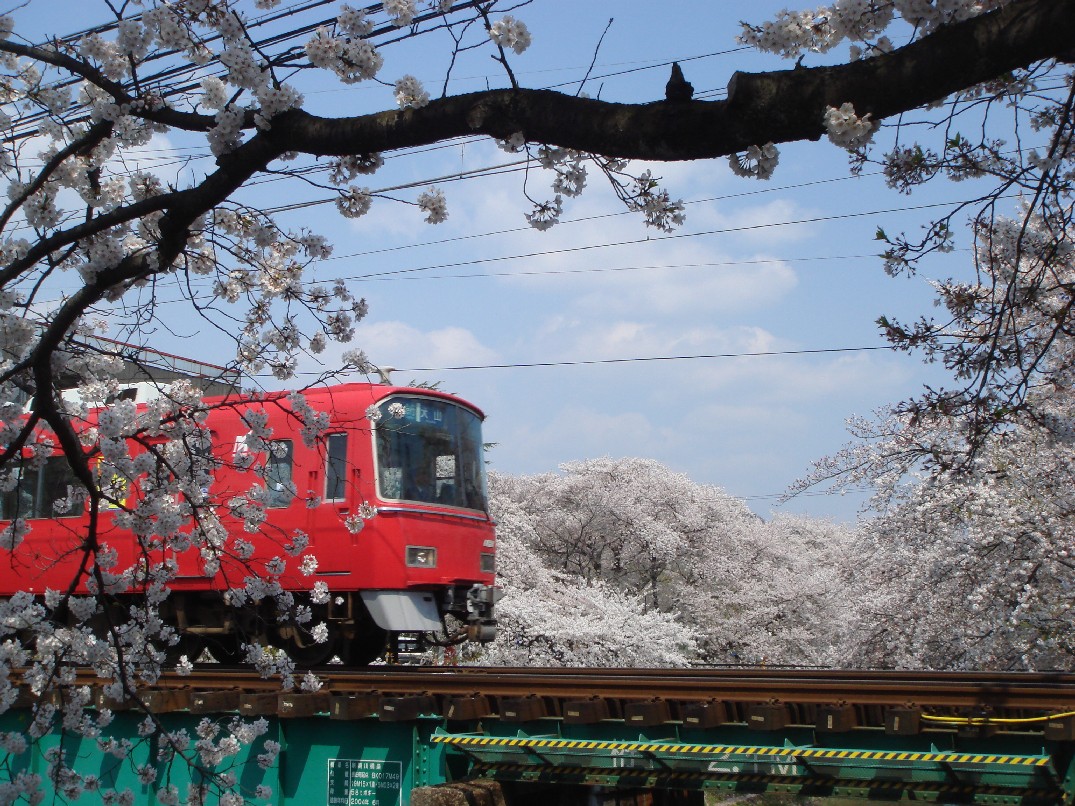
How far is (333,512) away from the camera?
9.14 m

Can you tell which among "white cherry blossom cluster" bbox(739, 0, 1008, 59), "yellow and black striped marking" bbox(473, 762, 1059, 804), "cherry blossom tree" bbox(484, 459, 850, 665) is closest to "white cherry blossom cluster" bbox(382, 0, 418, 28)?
"white cherry blossom cluster" bbox(739, 0, 1008, 59)

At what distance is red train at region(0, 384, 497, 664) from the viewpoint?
9008 millimetres

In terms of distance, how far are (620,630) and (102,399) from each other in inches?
474

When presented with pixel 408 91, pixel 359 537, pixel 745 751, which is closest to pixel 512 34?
pixel 408 91

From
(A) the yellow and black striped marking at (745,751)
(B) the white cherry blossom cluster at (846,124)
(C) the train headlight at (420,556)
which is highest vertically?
(B) the white cherry blossom cluster at (846,124)

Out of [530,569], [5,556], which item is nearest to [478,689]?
[5,556]

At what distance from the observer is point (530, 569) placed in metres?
19.2

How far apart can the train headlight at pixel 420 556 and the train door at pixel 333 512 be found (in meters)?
0.52

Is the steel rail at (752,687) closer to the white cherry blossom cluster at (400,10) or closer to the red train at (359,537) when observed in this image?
the red train at (359,537)

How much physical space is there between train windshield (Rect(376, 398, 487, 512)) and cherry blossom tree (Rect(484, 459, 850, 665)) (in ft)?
26.9

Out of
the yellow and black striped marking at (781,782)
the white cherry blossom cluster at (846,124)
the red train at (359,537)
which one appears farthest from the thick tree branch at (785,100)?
the red train at (359,537)

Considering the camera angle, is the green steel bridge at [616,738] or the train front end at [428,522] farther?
the train front end at [428,522]

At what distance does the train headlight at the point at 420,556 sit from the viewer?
29.9 ft

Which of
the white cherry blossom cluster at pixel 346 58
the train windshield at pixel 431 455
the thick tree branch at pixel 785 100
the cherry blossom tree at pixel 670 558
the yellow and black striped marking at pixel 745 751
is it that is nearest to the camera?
the thick tree branch at pixel 785 100
